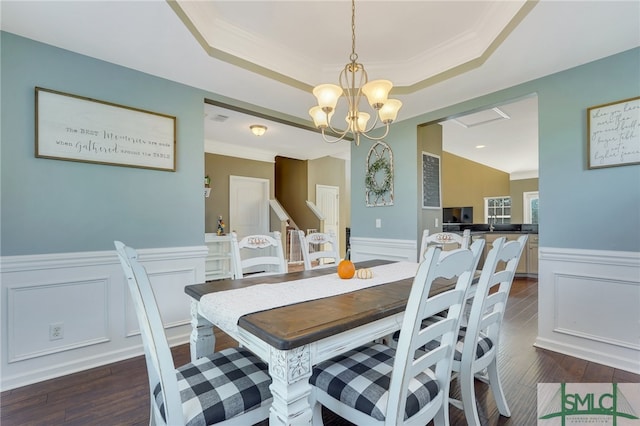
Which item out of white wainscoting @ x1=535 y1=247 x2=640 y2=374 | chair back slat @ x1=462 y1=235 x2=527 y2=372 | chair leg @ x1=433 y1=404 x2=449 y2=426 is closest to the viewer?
chair leg @ x1=433 y1=404 x2=449 y2=426

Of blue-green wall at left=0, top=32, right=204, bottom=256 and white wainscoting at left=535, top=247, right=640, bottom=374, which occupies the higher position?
blue-green wall at left=0, top=32, right=204, bottom=256

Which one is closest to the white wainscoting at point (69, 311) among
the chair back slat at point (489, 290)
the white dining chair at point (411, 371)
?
the white dining chair at point (411, 371)

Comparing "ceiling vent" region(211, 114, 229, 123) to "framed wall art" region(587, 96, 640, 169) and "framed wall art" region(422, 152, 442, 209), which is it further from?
"framed wall art" region(587, 96, 640, 169)

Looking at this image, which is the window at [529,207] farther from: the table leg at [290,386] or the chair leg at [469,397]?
the table leg at [290,386]

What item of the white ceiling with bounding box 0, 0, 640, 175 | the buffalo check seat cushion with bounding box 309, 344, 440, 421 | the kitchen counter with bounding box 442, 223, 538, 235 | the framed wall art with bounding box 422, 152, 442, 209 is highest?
the white ceiling with bounding box 0, 0, 640, 175

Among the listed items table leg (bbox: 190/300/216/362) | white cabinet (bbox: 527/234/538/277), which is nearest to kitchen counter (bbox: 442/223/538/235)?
white cabinet (bbox: 527/234/538/277)

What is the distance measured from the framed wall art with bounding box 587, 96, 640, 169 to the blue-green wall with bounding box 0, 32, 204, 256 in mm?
3368

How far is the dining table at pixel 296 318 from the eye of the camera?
39.4 inches

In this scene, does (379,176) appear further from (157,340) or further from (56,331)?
(56,331)

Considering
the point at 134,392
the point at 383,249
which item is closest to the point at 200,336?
the point at 134,392

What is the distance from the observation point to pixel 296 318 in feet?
3.77

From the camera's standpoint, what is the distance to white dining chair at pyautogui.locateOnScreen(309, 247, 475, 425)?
98 cm

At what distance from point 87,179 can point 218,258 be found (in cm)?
302

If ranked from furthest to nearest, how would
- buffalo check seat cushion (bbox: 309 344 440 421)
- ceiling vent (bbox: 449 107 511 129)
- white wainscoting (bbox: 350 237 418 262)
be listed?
1. ceiling vent (bbox: 449 107 511 129)
2. white wainscoting (bbox: 350 237 418 262)
3. buffalo check seat cushion (bbox: 309 344 440 421)
